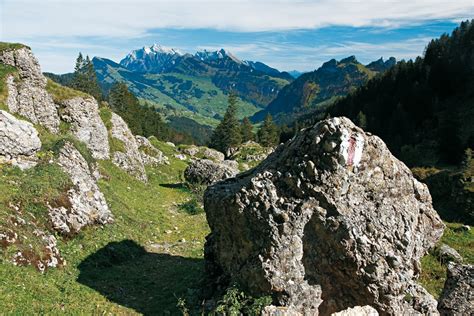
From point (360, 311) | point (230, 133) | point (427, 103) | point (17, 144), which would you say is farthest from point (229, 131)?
point (360, 311)

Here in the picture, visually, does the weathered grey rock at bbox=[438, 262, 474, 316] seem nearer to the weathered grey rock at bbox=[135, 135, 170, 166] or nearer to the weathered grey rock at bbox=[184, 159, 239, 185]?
the weathered grey rock at bbox=[184, 159, 239, 185]

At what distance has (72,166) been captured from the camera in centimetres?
2627

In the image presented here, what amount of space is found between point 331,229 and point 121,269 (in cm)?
1283

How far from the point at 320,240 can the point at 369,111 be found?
13847 centimetres

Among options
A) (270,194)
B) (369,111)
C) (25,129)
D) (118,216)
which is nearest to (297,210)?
(270,194)

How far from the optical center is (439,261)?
67.9ft

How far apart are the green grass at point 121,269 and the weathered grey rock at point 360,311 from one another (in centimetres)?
733

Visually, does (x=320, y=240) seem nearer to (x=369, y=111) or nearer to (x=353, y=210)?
(x=353, y=210)

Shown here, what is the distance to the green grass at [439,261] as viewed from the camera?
19330mm

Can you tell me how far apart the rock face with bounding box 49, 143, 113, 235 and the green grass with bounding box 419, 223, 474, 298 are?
19.9 m

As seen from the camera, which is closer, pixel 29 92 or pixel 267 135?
pixel 29 92

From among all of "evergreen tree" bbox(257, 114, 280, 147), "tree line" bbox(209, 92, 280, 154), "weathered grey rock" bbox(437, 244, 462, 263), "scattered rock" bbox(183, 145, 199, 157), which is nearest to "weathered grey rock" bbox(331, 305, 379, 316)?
"weathered grey rock" bbox(437, 244, 462, 263)

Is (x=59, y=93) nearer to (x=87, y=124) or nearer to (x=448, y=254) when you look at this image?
(x=87, y=124)

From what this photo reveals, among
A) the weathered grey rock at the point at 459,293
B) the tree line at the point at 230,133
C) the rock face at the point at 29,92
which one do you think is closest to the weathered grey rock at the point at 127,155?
the rock face at the point at 29,92
